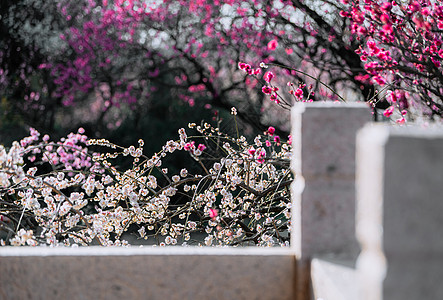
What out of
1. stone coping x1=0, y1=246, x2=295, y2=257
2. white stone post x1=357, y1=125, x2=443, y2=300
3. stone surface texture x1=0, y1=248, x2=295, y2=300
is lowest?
stone surface texture x1=0, y1=248, x2=295, y2=300

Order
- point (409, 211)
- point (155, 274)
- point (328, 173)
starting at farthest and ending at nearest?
point (155, 274) < point (328, 173) < point (409, 211)

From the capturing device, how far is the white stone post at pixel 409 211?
1110 mm

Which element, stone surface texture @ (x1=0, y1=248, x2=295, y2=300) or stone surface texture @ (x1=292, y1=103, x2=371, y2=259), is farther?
stone surface texture @ (x1=0, y1=248, x2=295, y2=300)

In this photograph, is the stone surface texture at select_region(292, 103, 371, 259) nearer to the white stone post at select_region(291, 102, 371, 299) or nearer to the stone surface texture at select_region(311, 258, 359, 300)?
the white stone post at select_region(291, 102, 371, 299)

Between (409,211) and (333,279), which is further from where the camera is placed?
(333,279)

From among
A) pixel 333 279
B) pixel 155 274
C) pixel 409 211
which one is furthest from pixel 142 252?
pixel 409 211

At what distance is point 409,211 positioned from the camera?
112cm

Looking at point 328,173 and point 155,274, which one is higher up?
point 328,173

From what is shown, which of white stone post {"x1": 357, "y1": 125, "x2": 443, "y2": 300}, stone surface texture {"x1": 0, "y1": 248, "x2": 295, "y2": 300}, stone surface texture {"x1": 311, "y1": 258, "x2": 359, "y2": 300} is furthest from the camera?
stone surface texture {"x1": 0, "y1": 248, "x2": 295, "y2": 300}

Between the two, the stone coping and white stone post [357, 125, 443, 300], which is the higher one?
white stone post [357, 125, 443, 300]

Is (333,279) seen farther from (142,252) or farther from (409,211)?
A: (142,252)

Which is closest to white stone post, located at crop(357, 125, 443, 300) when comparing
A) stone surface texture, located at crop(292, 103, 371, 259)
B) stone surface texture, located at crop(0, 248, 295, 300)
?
stone surface texture, located at crop(292, 103, 371, 259)

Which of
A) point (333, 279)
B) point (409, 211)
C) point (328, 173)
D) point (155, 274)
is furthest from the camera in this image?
point (155, 274)

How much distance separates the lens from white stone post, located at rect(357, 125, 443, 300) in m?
1.11
